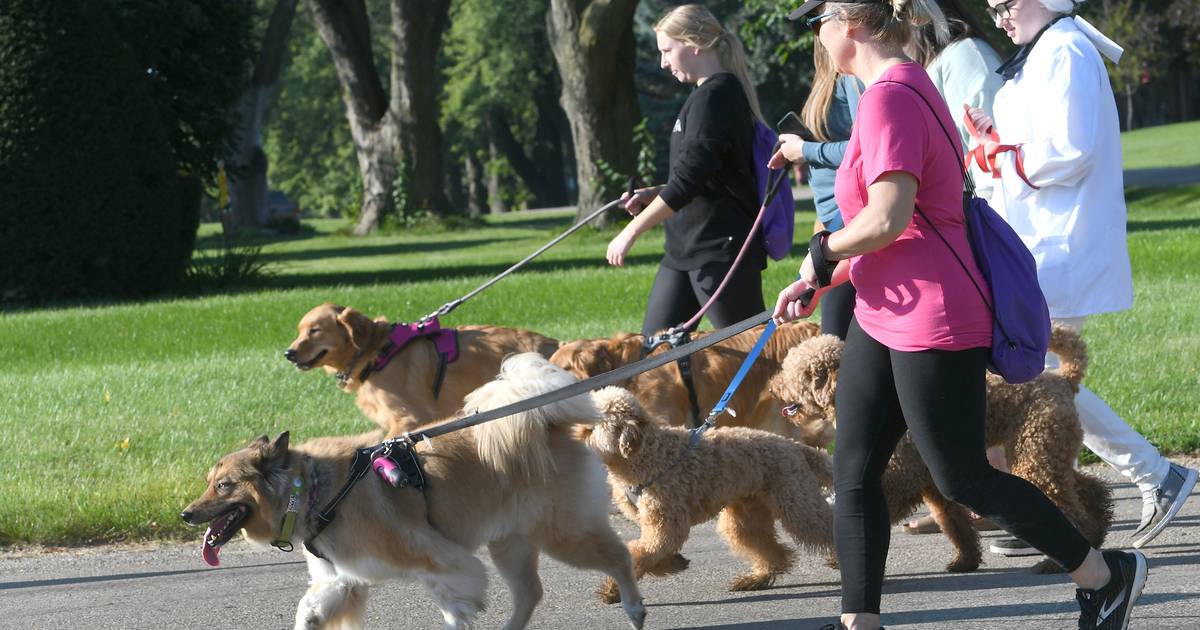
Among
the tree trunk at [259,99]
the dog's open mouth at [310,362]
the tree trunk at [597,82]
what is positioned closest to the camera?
the dog's open mouth at [310,362]

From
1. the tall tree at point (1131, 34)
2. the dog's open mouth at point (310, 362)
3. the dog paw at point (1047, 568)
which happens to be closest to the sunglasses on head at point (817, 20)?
the dog paw at point (1047, 568)

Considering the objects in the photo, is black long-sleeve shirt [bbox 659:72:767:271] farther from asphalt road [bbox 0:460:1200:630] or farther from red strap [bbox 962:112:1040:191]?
asphalt road [bbox 0:460:1200:630]

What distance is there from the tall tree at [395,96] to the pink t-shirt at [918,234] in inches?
1141

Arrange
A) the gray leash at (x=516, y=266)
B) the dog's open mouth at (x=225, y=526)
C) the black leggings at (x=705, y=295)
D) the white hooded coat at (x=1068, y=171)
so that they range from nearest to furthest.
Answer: the dog's open mouth at (x=225, y=526) → the white hooded coat at (x=1068, y=171) → the black leggings at (x=705, y=295) → the gray leash at (x=516, y=266)

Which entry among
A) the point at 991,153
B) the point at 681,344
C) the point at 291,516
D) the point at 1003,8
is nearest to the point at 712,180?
the point at 681,344

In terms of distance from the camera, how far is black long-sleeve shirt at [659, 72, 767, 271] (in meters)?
6.50

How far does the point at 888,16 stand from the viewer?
3992 millimetres

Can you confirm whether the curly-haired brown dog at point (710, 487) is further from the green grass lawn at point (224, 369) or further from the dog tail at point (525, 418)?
the green grass lawn at point (224, 369)

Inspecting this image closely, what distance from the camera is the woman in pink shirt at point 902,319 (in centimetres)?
386

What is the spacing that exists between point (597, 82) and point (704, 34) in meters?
20.7

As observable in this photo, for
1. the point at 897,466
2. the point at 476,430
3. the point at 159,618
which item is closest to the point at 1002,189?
the point at 897,466

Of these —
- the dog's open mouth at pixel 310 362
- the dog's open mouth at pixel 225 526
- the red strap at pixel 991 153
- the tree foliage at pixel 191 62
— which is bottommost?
the dog's open mouth at pixel 310 362

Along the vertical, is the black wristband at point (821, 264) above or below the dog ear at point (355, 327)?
above

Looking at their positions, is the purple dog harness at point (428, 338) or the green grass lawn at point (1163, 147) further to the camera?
the green grass lawn at point (1163, 147)
